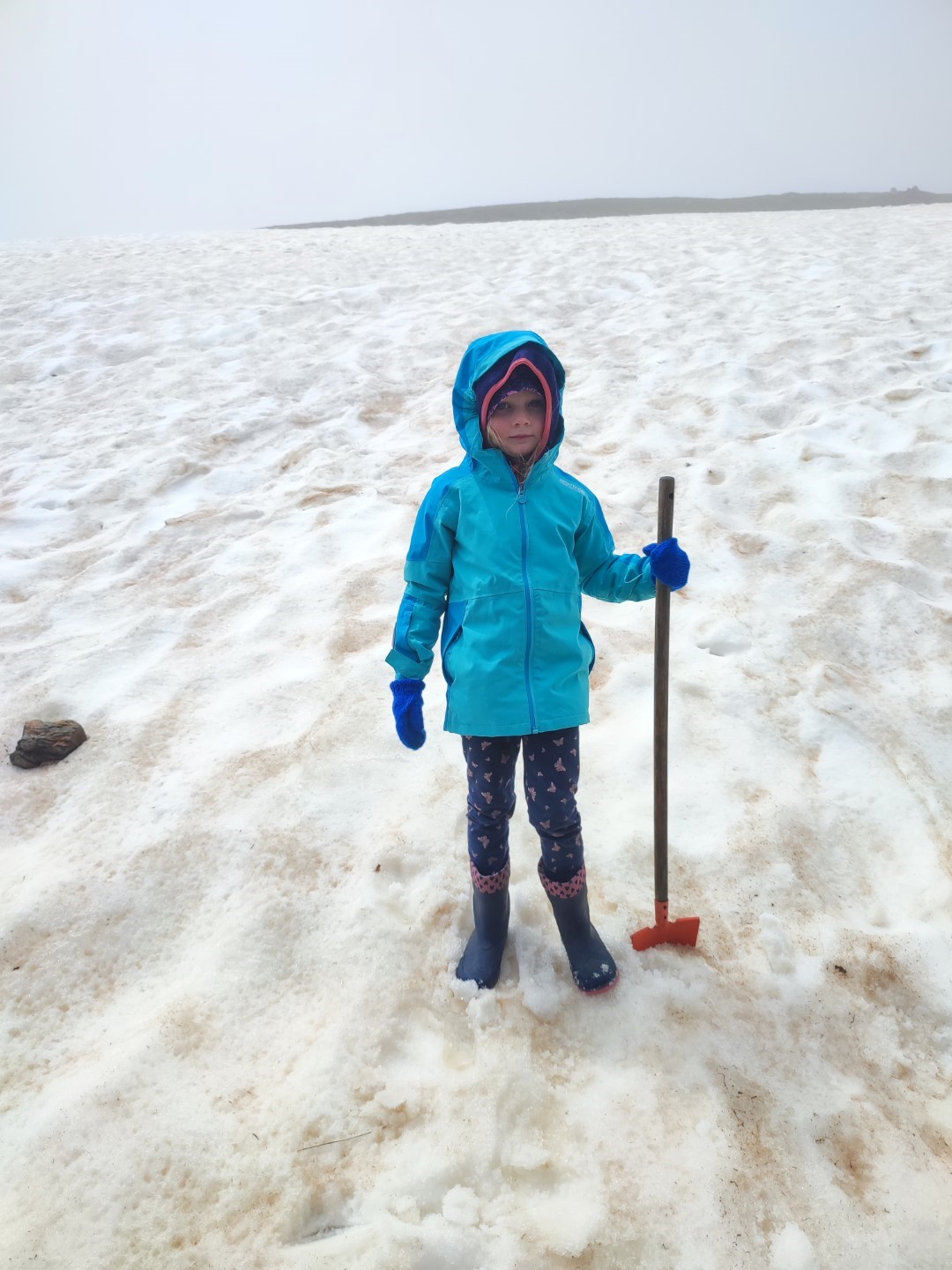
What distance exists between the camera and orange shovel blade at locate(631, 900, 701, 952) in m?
2.32

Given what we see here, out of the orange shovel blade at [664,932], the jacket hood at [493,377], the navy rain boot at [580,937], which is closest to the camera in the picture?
A: the jacket hood at [493,377]

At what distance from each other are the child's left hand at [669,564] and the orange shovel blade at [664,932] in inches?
38.0

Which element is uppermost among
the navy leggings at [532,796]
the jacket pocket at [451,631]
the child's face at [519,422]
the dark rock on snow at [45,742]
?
the child's face at [519,422]

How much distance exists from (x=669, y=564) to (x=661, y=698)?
388 mm

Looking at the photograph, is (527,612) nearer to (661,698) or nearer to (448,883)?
(661,698)

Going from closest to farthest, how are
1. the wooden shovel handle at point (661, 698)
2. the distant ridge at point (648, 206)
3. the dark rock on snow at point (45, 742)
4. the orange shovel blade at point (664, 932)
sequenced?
the wooden shovel handle at point (661, 698)
the orange shovel blade at point (664, 932)
the dark rock on snow at point (45, 742)
the distant ridge at point (648, 206)

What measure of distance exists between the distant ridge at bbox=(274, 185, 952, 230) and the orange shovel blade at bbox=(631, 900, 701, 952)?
26.2m

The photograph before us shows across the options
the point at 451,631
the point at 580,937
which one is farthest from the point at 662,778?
the point at 451,631

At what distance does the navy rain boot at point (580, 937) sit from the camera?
86.9 inches

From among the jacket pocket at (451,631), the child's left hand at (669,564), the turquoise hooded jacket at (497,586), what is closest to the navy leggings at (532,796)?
the turquoise hooded jacket at (497,586)

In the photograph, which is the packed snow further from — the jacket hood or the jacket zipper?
the jacket hood

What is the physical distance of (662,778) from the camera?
224 cm

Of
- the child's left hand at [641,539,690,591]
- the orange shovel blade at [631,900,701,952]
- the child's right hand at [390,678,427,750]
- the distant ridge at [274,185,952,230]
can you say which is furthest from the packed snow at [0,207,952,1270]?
the distant ridge at [274,185,952,230]

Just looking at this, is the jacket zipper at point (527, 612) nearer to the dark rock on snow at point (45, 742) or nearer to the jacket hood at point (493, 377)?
the jacket hood at point (493, 377)
